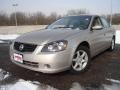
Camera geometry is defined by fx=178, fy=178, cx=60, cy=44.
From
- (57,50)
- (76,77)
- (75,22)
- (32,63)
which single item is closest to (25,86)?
(32,63)

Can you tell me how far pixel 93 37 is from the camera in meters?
4.95

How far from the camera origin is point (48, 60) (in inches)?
147

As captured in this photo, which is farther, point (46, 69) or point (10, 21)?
point (10, 21)

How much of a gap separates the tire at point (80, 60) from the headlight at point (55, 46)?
47 cm

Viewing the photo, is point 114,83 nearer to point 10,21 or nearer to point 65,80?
point 65,80

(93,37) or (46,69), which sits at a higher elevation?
(93,37)

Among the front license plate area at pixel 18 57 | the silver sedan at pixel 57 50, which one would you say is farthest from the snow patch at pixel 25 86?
the front license plate area at pixel 18 57

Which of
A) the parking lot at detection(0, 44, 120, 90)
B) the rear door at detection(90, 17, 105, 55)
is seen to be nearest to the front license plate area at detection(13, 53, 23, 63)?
the parking lot at detection(0, 44, 120, 90)

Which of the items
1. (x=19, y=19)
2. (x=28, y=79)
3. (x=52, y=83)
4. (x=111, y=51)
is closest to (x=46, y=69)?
(x=52, y=83)

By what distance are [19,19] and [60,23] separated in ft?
218

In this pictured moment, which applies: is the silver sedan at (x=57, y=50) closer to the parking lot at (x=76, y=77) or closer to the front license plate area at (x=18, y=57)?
the front license plate area at (x=18, y=57)

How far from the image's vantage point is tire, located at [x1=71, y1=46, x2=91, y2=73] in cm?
434

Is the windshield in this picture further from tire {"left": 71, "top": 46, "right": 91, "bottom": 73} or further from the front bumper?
the front bumper

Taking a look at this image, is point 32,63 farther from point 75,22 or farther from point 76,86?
point 75,22
